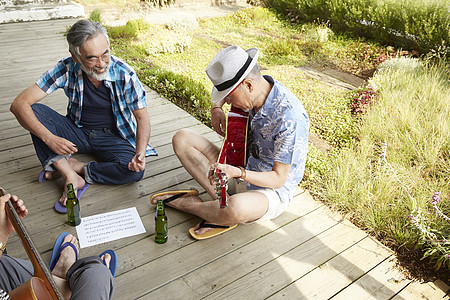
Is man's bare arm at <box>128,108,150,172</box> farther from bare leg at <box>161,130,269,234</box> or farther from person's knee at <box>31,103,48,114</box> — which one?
person's knee at <box>31,103,48,114</box>

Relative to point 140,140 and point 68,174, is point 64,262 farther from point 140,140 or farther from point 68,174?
point 140,140

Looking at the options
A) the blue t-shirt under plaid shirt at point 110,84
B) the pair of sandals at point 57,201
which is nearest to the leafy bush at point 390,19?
the blue t-shirt under plaid shirt at point 110,84

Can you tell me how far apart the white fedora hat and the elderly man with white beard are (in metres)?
0.88

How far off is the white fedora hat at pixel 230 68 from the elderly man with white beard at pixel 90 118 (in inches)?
34.8

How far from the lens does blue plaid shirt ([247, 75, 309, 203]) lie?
1988 millimetres

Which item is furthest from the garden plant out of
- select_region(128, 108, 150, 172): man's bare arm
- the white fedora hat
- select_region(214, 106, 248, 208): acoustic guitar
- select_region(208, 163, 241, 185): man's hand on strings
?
select_region(128, 108, 150, 172): man's bare arm

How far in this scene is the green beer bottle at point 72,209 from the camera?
88.4 inches

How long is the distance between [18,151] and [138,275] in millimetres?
1792

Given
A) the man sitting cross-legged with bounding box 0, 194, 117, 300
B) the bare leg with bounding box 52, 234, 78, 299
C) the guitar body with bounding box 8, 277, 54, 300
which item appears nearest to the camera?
the guitar body with bounding box 8, 277, 54, 300

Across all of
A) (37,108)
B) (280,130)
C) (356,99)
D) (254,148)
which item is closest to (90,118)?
(37,108)

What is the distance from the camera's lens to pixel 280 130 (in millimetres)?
2008

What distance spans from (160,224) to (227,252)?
0.44 meters

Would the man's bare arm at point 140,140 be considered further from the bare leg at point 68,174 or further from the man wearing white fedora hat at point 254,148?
the bare leg at point 68,174

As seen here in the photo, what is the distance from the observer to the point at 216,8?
1017 centimetres
